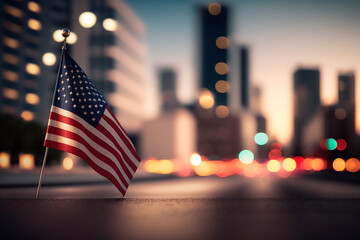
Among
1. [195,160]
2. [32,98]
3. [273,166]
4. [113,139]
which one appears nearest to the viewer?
[113,139]

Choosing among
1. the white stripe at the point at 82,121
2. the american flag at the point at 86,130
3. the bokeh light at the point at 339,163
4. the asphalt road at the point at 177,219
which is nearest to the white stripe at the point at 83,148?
the american flag at the point at 86,130

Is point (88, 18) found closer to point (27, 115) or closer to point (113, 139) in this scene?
point (113, 139)

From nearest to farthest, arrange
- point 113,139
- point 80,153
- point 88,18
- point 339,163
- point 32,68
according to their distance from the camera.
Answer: point 80,153
point 113,139
point 88,18
point 32,68
point 339,163

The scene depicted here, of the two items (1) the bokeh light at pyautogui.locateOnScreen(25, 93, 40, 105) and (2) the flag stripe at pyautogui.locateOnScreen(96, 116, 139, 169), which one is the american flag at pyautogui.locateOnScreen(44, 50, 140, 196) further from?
(1) the bokeh light at pyautogui.locateOnScreen(25, 93, 40, 105)

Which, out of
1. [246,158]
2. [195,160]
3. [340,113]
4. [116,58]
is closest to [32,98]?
[116,58]

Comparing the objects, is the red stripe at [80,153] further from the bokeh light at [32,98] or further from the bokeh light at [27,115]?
the bokeh light at [32,98]

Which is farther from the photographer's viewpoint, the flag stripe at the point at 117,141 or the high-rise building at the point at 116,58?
the high-rise building at the point at 116,58

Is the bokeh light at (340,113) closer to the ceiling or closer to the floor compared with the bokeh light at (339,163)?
closer to the ceiling

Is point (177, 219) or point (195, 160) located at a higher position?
point (177, 219)
